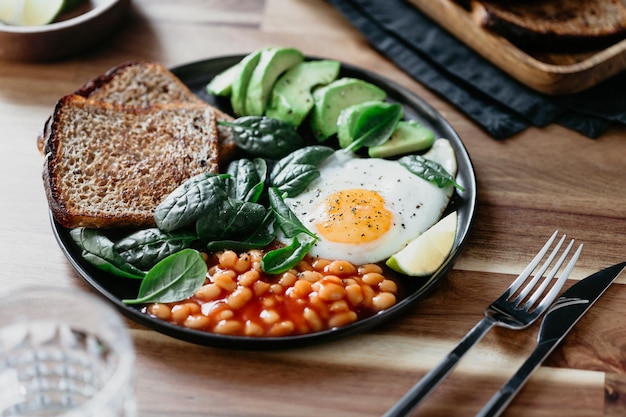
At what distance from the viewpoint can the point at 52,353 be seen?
245 cm

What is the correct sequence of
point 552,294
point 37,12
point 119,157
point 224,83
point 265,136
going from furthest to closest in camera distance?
point 37,12 < point 224,83 < point 265,136 < point 119,157 < point 552,294

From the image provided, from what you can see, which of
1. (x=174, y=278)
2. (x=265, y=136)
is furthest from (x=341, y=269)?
(x=265, y=136)

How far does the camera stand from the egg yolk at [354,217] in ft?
9.99

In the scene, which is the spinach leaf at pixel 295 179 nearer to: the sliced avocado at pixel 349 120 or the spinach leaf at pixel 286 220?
the spinach leaf at pixel 286 220

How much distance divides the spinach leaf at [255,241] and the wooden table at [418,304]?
44 cm

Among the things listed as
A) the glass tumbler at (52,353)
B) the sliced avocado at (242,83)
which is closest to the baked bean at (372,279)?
the glass tumbler at (52,353)

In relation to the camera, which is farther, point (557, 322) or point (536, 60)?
point (536, 60)

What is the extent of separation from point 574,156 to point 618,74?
792 mm

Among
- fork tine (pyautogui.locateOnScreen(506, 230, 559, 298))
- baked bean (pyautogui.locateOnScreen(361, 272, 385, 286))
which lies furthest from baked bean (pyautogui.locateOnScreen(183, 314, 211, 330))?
fork tine (pyautogui.locateOnScreen(506, 230, 559, 298))

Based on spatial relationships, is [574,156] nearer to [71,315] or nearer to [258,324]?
[258,324]

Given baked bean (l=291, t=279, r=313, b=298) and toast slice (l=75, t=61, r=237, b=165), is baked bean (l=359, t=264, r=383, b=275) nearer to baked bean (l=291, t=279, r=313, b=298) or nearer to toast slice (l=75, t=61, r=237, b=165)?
baked bean (l=291, t=279, r=313, b=298)

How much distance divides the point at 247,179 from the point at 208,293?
0.65 meters

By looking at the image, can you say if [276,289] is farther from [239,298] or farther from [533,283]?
[533,283]

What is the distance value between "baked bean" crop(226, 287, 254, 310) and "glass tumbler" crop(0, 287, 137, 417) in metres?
0.48
